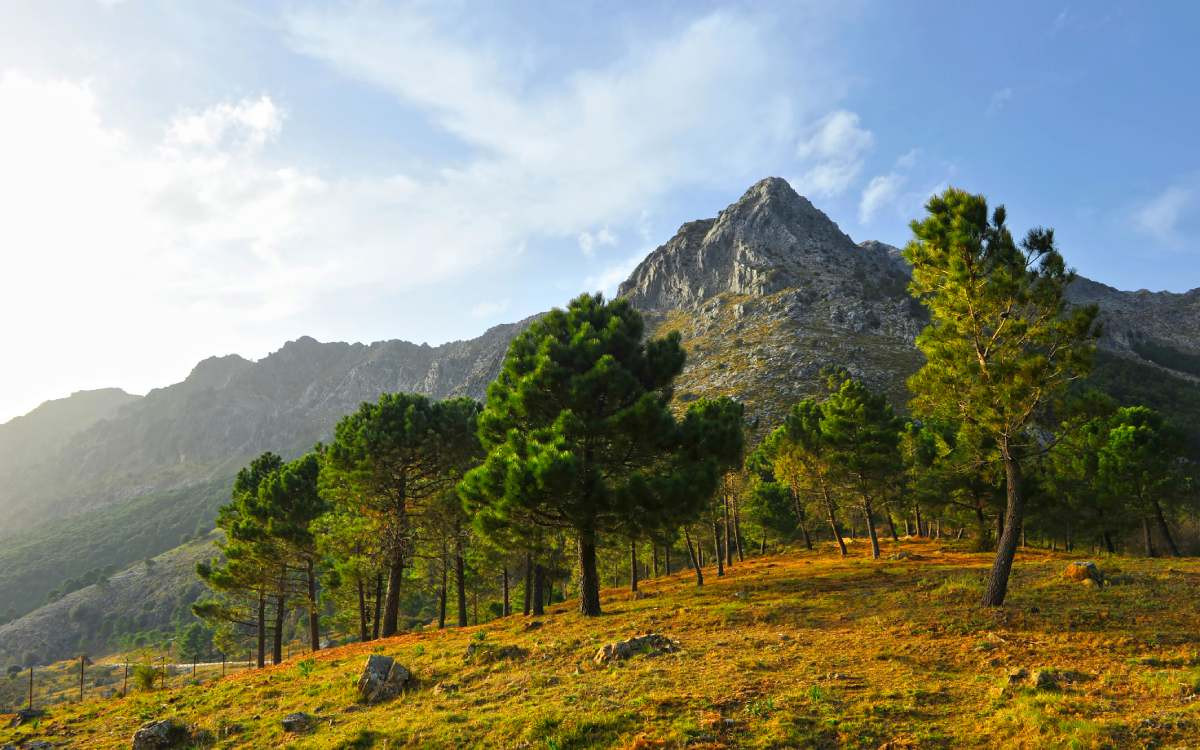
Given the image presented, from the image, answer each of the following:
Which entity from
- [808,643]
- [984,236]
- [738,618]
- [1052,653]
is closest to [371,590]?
[738,618]

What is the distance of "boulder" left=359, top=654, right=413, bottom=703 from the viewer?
14.3 m

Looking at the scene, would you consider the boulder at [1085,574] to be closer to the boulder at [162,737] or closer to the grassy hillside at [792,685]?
the grassy hillside at [792,685]

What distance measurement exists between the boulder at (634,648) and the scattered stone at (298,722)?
23.0ft

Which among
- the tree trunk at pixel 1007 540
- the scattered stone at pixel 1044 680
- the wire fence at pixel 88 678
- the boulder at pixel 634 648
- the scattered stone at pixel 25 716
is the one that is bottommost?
Answer: the wire fence at pixel 88 678

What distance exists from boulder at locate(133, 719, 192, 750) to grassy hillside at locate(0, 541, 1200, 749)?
2.37ft

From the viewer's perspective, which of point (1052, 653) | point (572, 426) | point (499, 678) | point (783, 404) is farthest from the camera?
point (783, 404)

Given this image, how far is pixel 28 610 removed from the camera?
178 m

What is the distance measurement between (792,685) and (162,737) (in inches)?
568

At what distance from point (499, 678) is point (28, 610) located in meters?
257

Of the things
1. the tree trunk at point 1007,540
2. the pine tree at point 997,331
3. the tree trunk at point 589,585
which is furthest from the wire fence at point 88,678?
the pine tree at point 997,331

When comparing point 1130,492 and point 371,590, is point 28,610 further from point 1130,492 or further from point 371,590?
point 1130,492

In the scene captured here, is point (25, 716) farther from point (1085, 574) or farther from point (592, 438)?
point (1085, 574)

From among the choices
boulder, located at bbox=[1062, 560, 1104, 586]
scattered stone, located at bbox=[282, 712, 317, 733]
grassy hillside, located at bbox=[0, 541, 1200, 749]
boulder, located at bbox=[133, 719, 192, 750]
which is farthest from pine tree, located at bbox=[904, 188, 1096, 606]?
boulder, located at bbox=[133, 719, 192, 750]

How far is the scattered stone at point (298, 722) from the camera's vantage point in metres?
12.4
